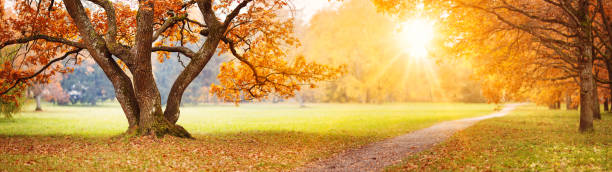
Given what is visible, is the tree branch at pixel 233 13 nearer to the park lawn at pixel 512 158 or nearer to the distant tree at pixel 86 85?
the park lawn at pixel 512 158

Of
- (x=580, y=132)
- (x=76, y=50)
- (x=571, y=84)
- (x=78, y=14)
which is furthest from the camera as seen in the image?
(x=571, y=84)

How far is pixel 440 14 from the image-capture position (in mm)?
16000

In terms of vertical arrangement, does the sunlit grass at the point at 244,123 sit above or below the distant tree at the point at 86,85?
below

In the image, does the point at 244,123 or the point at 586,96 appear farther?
the point at 244,123

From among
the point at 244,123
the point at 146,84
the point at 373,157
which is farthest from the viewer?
the point at 244,123

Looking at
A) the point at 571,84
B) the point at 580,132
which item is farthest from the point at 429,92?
the point at 580,132

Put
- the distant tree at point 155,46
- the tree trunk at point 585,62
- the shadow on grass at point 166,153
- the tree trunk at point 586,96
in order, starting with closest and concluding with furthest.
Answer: the shadow on grass at point 166,153 < the distant tree at point 155,46 < the tree trunk at point 585,62 < the tree trunk at point 586,96

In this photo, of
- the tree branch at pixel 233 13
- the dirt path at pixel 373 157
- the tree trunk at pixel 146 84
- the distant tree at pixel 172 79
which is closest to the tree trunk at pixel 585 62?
the dirt path at pixel 373 157

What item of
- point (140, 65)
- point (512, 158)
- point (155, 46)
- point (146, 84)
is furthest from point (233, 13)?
point (512, 158)

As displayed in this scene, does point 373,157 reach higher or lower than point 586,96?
lower

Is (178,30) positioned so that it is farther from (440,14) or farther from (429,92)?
(429,92)

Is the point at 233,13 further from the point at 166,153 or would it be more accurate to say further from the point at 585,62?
the point at 585,62

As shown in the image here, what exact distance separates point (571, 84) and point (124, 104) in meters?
26.7

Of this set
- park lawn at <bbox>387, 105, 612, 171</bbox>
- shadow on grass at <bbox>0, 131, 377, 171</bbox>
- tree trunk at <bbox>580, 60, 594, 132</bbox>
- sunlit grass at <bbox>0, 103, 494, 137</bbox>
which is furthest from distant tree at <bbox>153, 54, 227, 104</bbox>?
park lawn at <bbox>387, 105, 612, 171</bbox>
